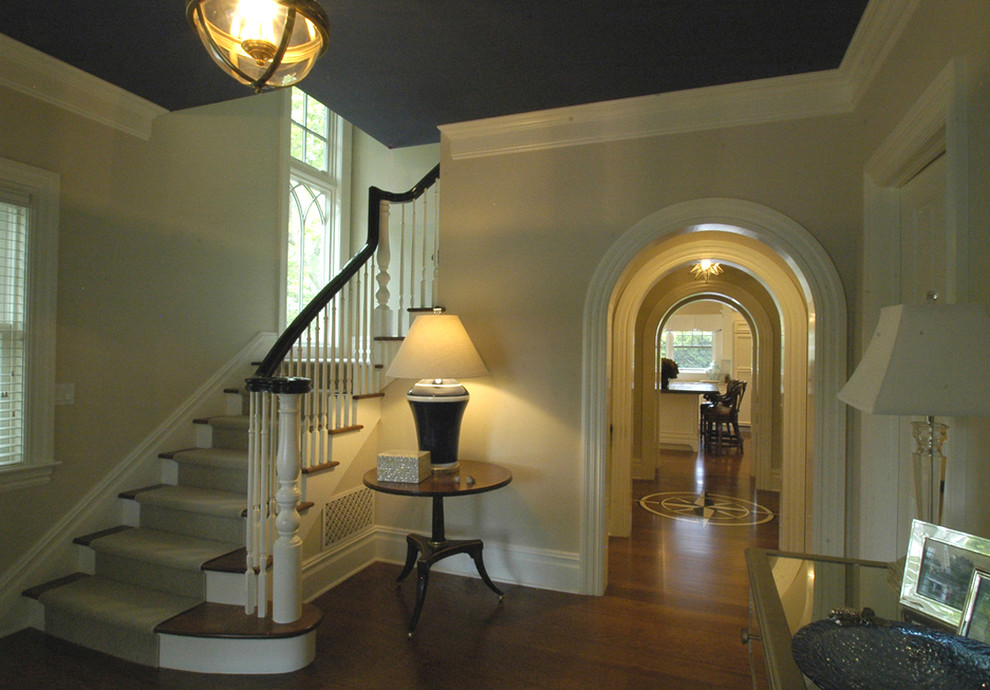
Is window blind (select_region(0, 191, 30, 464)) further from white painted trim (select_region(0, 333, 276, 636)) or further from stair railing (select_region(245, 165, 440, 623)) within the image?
stair railing (select_region(245, 165, 440, 623))

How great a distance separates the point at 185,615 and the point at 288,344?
4.45 ft

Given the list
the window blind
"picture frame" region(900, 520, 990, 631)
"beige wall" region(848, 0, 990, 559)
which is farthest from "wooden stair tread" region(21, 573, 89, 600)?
"beige wall" region(848, 0, 990, 559)

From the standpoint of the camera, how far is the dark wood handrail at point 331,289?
2900 mm

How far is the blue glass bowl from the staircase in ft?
7.10

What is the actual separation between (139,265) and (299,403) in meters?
1.73

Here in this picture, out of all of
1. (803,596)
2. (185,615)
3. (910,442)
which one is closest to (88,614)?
(185,615)

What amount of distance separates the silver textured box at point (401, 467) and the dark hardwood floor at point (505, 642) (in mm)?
742

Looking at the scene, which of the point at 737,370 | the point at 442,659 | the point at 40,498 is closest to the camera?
the point at 442,659

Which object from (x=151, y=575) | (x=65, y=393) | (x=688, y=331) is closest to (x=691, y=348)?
(x=688, y=331)

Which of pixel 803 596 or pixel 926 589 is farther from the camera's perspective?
pixel 803 596

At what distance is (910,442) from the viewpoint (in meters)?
2.25

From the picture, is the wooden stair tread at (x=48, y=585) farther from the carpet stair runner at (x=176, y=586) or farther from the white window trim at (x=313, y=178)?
the white window trim at (x=313, y=178)

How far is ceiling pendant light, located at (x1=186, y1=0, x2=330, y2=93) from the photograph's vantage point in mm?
1509

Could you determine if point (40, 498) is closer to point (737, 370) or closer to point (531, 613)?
point (531, 613)
